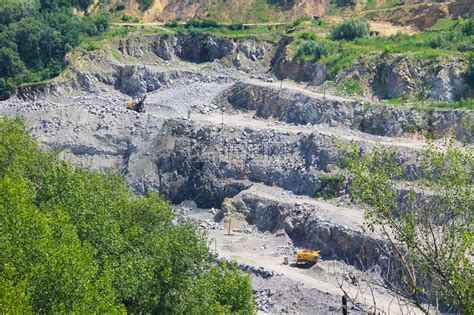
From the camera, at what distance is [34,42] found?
73.1m

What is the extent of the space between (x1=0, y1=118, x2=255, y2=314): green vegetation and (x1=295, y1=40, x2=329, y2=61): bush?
105 ft

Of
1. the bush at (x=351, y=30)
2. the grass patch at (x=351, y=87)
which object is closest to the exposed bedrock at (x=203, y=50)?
the bush at (x=351, y=30)

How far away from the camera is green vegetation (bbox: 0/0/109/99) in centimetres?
7075

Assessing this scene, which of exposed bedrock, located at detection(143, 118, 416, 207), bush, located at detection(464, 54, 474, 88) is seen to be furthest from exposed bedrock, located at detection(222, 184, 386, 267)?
bush, located at detection(464, 54, 474, 88)

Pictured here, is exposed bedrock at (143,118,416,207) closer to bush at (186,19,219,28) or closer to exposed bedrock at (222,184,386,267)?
exposed bedrock at (222,184,386,267)

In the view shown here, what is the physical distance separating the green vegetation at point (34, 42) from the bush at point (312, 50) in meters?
23.3

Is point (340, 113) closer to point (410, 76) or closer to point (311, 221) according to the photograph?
point (410, 76)

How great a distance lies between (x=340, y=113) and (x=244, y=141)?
8.26 m

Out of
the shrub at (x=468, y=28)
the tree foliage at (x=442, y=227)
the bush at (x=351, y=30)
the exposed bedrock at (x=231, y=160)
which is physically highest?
the tree foliage at (x=442, y=227)

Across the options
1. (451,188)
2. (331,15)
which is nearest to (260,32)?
(331,15)

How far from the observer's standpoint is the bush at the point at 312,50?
67.5 meters

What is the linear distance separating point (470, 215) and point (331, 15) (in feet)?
224

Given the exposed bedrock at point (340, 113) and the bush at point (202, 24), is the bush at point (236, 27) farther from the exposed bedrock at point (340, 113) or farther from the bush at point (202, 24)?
the exposed bedrock at point (340, 113)

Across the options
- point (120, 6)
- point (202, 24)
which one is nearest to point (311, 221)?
point (202, 24)
